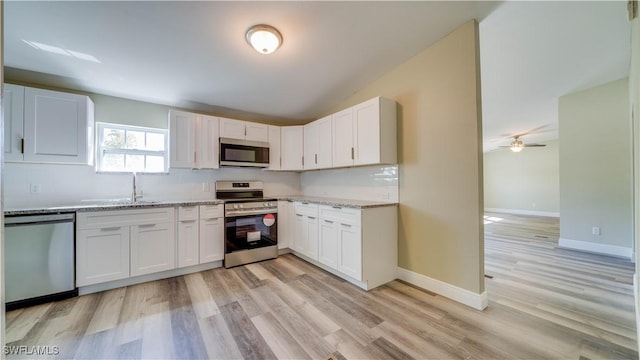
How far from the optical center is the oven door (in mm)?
3217

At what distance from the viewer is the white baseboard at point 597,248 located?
11.6 ft

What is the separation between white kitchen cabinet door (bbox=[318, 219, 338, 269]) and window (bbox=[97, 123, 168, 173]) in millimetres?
2549

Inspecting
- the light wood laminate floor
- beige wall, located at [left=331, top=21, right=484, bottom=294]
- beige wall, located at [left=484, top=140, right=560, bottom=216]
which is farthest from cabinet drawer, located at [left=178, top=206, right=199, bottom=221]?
beige wall, located at [left=484, top=140, right=560, bottom=216]

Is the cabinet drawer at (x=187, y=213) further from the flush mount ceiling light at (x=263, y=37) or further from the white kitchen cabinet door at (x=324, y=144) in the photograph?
the flush mount ceiling light at (x=263, y=37)

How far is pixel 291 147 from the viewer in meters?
4.03

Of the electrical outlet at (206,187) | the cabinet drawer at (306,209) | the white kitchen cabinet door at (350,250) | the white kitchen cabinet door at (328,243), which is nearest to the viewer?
the white kitchen cabinet door at (350,250)

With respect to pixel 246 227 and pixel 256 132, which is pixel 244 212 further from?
pixel 256 132

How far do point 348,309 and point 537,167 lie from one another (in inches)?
364

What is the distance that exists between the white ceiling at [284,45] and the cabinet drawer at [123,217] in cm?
158

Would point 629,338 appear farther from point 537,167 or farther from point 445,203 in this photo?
point 537,167

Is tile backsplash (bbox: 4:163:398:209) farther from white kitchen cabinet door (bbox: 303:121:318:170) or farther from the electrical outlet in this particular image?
white kitchen cabinet door (bbox: 303:121:318:170)

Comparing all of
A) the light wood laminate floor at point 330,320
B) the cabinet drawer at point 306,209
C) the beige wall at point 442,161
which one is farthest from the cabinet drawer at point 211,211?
the beige wall at point 442,161

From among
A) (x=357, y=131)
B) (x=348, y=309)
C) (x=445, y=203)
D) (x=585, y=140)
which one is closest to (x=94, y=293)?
(x=348, y=309)

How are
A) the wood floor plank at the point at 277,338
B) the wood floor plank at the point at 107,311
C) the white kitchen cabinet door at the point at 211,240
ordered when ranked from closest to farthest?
the wood floor plank at the point at 277,338 → the wood floor plank at the point at 107,311 → the white kitchen cabinet door at the point at 211,240
